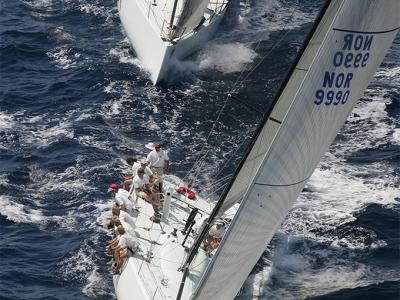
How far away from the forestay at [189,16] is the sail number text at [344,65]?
20.3m

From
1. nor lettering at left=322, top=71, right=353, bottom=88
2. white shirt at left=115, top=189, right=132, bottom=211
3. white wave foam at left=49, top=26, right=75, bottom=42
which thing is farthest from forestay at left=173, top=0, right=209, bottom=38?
nor lettering at left=322, top=71, right=353, bottom=88

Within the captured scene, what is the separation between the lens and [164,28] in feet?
133

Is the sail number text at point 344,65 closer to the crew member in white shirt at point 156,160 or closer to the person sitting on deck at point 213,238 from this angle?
the person sitting on deck at point 213,238

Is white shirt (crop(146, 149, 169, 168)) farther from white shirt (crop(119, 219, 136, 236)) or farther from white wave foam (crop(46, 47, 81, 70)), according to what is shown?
white wave foam (crop(46, 47, 81, 70))

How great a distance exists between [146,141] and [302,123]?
15.6 metres

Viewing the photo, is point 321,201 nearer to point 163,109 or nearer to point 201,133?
point 201,133

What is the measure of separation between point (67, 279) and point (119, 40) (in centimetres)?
1818

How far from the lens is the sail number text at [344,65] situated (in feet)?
60.9

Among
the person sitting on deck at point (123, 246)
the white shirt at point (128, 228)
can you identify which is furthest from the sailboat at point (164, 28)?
the person sitting on deck at point (123, 246)

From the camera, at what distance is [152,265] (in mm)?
24125

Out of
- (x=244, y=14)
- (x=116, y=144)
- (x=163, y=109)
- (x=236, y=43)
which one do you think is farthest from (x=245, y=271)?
(x=244, y=14)

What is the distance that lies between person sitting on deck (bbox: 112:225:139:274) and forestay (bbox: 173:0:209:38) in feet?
54.5

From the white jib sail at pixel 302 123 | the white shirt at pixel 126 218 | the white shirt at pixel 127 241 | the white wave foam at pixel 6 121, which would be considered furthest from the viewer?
the white wave foam at pixel 6 121

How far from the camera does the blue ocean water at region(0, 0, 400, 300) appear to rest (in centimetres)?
2631
